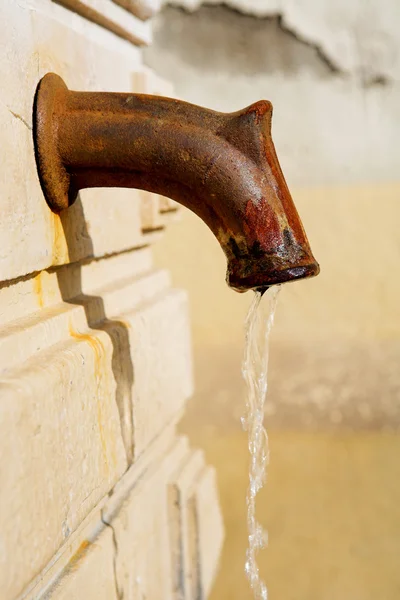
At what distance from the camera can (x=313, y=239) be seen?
5.22 feet

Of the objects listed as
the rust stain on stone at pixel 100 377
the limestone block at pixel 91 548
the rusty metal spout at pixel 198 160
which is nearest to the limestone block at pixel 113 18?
the rusty metal spout at pixel 198 160

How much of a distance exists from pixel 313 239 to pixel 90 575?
1.11m

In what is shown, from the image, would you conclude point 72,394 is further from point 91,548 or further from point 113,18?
point 113,18

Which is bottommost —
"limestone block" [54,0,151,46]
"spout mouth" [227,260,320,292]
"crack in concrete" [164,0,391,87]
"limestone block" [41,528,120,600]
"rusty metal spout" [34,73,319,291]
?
"limestone block" [41,528,120,600]

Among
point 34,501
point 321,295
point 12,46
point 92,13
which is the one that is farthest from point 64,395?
point 321,295

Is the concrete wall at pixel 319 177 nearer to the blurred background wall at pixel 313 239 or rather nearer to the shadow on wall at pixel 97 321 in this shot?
the blurred background wall at pixel 313 239

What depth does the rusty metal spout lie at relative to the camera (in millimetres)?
478

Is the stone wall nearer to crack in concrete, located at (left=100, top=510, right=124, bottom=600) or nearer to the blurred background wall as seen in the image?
crack in concrete, located at (left=100, top=510, right=124, bottom=600)

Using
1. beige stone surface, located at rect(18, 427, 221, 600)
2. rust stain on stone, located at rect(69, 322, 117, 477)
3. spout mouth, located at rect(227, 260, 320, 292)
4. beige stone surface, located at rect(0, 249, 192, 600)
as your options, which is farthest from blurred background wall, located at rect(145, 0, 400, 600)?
spout mouth, located at rect(227, 260, 320, 292)

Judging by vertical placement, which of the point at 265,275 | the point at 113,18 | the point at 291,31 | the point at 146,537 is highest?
the point at 291,31

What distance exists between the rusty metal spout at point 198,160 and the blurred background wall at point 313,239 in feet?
3.47

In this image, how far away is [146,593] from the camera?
2.47 ft

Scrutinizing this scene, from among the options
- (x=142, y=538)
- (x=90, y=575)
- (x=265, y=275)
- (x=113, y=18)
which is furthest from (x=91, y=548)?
(x=113, y=18)

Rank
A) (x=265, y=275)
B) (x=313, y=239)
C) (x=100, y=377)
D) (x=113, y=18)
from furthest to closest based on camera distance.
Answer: (x=313, y=239)
(x=113, y=18)
(x=100, y=377)
(x=265, y=275)
